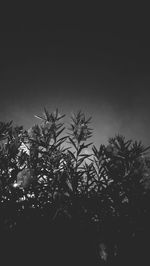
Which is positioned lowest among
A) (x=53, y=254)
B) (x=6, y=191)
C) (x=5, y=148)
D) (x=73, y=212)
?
(x=53, y=254)

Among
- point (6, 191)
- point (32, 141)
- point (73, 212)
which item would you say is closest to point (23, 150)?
point (32, 141)

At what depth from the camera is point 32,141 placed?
6.36 metres

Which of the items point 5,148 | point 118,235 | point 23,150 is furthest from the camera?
point 23,150

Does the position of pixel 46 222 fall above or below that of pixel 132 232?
above

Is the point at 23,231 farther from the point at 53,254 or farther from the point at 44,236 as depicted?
the point at 53,254

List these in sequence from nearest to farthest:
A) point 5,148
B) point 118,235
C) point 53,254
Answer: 1. point 53,254
2. point 118,235
3. point 5,148

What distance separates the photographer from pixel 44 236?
4.54m

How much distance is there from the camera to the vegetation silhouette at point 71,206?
4504mm

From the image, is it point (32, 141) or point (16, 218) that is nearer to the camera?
point (16, 218)

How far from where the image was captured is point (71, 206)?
4.86m

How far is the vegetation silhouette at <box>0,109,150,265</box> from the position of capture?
450cm

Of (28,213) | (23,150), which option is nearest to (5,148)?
(23,150)

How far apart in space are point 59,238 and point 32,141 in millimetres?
2668

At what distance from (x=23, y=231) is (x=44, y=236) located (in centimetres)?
42
